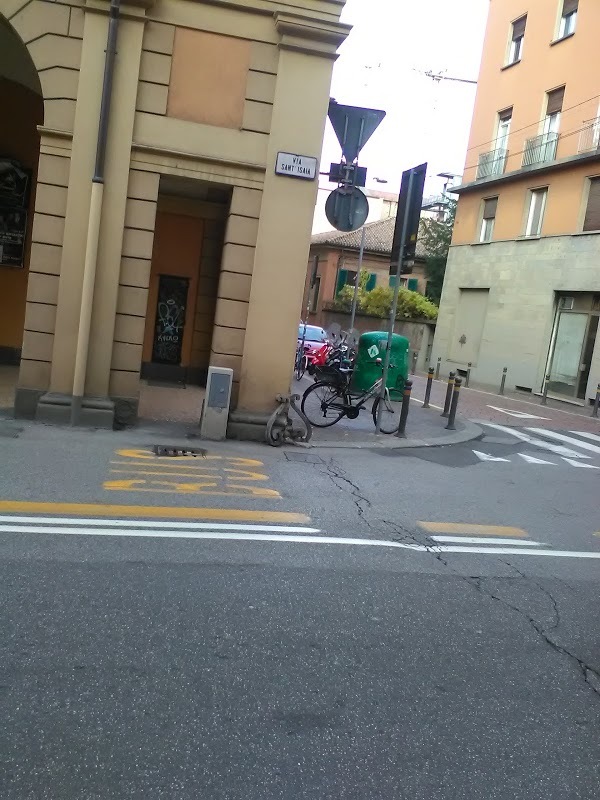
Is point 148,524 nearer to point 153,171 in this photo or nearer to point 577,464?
point 153,171

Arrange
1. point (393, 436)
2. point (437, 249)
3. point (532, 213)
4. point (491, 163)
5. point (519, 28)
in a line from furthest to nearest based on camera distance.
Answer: point (437, 249) < point (491, 163) < point (519, 28) < point (532, 213) < point (393, 436)

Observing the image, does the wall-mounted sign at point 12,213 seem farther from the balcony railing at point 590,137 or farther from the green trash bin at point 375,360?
the balcony railing at point 590,137

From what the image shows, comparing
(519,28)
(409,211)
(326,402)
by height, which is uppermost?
(519,28)

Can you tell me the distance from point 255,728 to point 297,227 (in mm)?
8050

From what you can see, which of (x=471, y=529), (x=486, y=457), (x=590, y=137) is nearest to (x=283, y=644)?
(x=471, y=529)

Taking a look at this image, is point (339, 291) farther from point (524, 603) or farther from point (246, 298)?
point (524, 603)

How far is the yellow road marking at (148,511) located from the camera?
6.15 meters

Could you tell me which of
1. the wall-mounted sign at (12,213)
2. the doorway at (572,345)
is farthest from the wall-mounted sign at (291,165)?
the doorway at (572,345)

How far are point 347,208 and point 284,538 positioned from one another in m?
6.02

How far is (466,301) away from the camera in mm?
31141

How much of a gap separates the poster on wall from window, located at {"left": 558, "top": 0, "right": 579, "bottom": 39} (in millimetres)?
19625

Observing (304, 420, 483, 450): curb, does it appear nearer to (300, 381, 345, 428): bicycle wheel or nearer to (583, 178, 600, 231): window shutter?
(300, 381, 345, 428): bicycle wheel

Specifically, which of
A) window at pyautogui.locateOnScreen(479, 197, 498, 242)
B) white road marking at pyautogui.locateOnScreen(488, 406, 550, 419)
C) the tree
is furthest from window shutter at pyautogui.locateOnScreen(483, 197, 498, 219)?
the tree

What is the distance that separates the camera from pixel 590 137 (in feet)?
80.1
